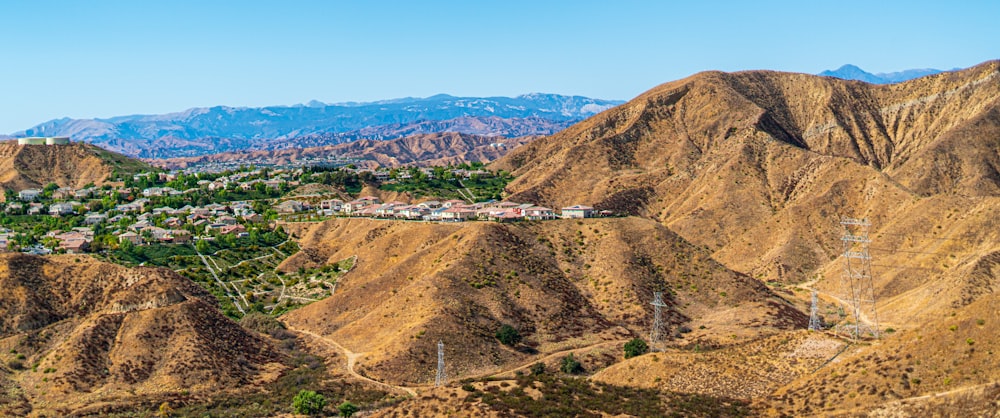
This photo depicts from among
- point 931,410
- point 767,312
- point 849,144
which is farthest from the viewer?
point 849,144

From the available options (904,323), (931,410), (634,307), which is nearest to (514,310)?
(634,307)

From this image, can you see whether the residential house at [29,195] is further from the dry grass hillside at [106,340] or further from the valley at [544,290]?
the dry grass hillside at [106,340]

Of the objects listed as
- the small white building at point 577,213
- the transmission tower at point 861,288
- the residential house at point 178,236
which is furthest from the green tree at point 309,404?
the small white building at point 577,213

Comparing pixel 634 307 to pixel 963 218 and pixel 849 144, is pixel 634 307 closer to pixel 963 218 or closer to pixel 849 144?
→ pixel 963 218

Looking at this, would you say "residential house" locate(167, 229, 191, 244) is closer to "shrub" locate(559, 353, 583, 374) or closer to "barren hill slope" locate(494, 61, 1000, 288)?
"barren hill slope" locate(494, 61, 1000, 288)

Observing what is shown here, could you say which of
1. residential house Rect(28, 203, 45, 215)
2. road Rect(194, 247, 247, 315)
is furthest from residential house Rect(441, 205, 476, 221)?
residential house Rect(28, 203, 45, 215)
